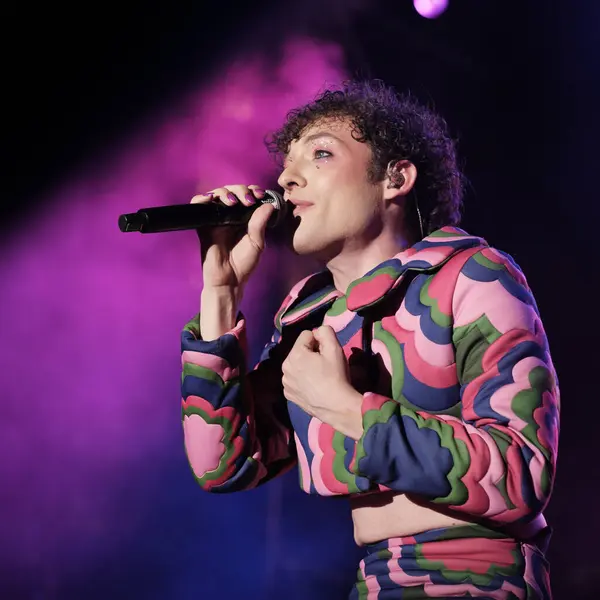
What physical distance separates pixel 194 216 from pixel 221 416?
0.41 m

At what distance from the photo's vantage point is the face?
5.24ft

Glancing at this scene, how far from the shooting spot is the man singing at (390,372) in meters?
1.15

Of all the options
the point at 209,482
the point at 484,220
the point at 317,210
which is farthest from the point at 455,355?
the point at 484,220

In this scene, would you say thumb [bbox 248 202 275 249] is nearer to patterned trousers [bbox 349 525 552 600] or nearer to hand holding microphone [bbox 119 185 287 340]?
hand holding microphone [bbox 119 185 287 340]

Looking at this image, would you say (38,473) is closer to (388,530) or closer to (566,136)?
(388,530)

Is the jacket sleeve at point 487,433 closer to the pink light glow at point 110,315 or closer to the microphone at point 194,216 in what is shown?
the microphone at point 194,216

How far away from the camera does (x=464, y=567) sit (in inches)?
49.4

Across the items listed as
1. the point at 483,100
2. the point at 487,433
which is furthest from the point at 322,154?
the point at 483,100

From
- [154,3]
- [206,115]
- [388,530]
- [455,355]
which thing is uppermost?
[154,3]

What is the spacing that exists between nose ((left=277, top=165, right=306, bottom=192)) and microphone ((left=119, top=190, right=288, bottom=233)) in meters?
0.03

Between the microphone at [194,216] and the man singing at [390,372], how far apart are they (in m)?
0.02

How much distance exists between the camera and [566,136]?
2.85 m

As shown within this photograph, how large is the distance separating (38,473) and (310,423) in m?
1.44

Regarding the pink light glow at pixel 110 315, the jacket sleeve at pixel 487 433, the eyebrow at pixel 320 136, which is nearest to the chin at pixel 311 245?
the eyebrow at pixel 320 136
